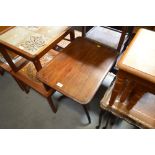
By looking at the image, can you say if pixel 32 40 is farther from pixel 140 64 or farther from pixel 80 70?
pixel 140 64

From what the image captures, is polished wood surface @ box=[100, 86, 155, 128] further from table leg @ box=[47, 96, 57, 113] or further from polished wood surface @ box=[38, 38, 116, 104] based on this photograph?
table leg @ box=[47, 96, 57, 113]

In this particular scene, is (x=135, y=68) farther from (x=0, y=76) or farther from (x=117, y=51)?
(x=0, y=76)

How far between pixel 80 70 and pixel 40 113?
2.35 ft

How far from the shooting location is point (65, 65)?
3.27ft

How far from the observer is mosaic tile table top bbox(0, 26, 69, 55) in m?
0.98

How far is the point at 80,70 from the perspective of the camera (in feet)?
3.15

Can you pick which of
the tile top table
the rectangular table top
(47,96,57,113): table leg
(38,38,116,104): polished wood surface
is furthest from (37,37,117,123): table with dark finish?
the rectangular table top

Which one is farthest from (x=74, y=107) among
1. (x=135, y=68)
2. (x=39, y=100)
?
(x=135, y=68)

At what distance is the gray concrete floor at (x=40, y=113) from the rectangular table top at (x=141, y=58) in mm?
934

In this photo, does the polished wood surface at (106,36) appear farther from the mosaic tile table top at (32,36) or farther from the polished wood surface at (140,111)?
the polished wood surface at (140,111)

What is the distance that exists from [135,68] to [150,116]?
16.8 inches

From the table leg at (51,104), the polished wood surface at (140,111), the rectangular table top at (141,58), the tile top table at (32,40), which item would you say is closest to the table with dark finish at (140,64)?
the rectangular table top at (141,58)

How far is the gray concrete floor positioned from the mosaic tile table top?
0.66m

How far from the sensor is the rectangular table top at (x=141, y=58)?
1.45 feet
